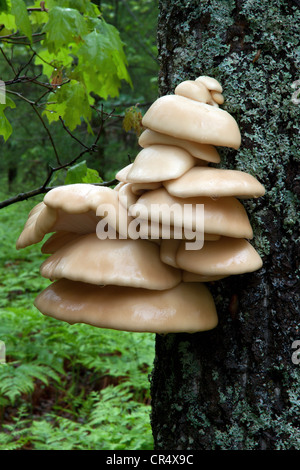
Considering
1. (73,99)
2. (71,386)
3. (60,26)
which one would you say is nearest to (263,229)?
(73,99)

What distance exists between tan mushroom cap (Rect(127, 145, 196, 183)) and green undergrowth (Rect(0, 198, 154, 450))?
3394 mm

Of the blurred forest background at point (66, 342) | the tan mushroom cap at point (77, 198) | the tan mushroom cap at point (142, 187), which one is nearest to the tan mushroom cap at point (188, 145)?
the tan mushroom cap at point (142, 187)

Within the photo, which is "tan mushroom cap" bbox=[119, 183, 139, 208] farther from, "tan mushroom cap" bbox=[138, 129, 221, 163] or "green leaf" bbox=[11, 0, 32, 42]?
"green leaf" bbox=[11, 0, 32, 42]

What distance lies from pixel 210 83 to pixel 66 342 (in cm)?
526

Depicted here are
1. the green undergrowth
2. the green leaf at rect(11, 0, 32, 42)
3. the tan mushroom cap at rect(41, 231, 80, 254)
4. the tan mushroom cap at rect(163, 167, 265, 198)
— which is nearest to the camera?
the tan mushroom cap at rect(163, 167, 265, 198)

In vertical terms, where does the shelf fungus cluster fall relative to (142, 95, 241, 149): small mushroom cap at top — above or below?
below

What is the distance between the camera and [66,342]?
6.20m

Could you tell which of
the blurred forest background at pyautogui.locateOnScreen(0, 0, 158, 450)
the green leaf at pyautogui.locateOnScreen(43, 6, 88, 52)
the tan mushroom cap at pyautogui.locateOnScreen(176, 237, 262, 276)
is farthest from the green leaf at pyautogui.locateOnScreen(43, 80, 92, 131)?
the tan mushroom cap at pyautogui.locateOnScreen(176, 237, 262, 276)

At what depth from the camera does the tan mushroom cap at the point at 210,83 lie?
5.28 feet

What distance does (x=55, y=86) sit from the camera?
314 centimetres

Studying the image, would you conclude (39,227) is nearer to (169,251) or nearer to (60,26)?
(169,251)

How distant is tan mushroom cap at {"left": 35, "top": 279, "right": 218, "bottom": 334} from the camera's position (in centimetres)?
145

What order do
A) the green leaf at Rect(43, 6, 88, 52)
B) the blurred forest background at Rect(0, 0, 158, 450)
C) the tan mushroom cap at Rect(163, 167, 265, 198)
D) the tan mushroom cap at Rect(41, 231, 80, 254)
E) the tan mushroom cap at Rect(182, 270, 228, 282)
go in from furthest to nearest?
the blurred forest background at Rect(0, 0, 158, 450)
the green leaf at Rect(43, 6, 88, 52)
the tan mushroom cap at Rect(41, 231, 80, 254)
the tan mushroom cap at Rect(182, 270, 228, 282)
the tan mushroom cap at Rect(163, 167, 265, 198)

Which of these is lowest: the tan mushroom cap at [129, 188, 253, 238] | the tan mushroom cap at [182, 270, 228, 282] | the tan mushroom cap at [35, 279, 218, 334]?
the tan mushroom cap at [35, 279, 218, 334]
